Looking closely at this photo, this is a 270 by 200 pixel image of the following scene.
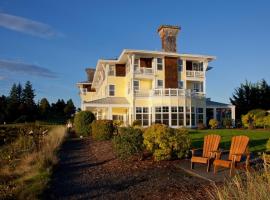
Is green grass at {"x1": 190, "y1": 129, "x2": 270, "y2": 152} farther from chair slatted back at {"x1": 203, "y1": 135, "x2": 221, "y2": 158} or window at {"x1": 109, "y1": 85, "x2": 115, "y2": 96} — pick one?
window at {"x1": 109, "y1": 85, "x2": 115, "y2": 96}

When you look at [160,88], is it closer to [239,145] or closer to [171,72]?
[171,72]

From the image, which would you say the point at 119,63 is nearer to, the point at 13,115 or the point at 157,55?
the point at 157,55

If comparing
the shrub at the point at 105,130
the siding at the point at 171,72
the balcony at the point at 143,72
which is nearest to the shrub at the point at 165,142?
the shrub at the point at 105,130

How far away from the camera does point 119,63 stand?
39844 millimetres

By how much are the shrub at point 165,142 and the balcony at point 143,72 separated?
23.8 m

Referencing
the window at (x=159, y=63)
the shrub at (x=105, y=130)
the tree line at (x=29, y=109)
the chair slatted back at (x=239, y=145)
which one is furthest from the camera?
the tree line at (x=29, y=109)

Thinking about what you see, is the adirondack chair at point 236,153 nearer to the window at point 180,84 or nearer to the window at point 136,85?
the window at point 136,85

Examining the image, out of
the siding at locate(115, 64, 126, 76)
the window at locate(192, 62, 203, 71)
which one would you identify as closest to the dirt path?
the siding at locate(115, 64, 126, 76)

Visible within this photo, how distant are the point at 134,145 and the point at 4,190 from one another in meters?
5.18

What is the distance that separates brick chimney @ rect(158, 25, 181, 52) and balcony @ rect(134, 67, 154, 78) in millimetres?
4934

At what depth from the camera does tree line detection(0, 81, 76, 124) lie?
60431mm

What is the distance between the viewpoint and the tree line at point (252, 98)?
45094 mm

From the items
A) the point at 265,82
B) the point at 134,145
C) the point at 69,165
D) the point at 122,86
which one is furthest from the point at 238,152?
the point at 265,82

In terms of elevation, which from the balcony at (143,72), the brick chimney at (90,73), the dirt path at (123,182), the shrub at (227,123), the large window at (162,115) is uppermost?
the brick chimney at (90,73)
